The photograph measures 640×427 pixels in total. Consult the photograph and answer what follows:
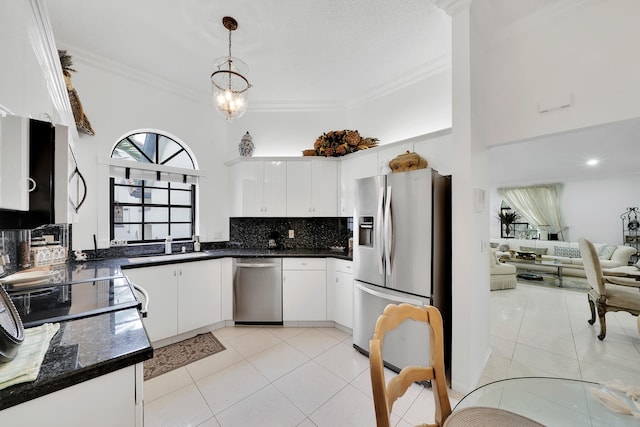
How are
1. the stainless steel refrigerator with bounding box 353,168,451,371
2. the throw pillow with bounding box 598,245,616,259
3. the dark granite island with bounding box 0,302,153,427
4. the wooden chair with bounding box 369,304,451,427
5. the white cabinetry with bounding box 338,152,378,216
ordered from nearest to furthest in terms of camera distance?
the dark granite island with bounding box 0,302,153,427
the wooden chair with bounding box 369,304,451,427
the stainless steel refrigerator with bounding box 353,168,451,371
the white cabinetry with bounding box 338,152,378,216
the throw pillow with bounding box 598,245,616,259

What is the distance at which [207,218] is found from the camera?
11.7 ft

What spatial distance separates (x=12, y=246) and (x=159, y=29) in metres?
2.21

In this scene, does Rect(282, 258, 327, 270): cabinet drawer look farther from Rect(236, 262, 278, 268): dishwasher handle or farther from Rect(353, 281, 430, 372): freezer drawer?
Rect(353, 281, 430, 372): freezer drawer

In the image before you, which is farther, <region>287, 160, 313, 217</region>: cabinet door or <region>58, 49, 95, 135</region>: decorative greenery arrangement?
<region>287, 160, 313, 217</region>: cabinet door

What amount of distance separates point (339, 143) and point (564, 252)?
22.1 feet

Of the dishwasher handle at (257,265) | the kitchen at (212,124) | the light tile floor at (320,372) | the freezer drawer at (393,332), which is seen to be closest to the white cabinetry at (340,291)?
the light tile floor at (320,372)

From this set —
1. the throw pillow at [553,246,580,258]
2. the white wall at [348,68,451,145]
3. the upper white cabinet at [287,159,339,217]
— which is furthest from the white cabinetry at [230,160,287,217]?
the throw pillow at [553,246,580,258]

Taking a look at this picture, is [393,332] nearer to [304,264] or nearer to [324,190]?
[304,264]

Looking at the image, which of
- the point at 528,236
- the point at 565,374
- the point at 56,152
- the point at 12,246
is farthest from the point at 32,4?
the point at 528,236

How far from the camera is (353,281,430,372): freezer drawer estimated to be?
79.5 inches

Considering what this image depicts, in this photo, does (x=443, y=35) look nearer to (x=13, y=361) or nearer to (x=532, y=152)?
(x=532, y=152)

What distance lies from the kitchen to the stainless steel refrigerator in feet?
0.57

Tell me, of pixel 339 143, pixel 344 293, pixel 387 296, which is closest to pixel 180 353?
pixel 344 293

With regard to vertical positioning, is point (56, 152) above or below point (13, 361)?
above
